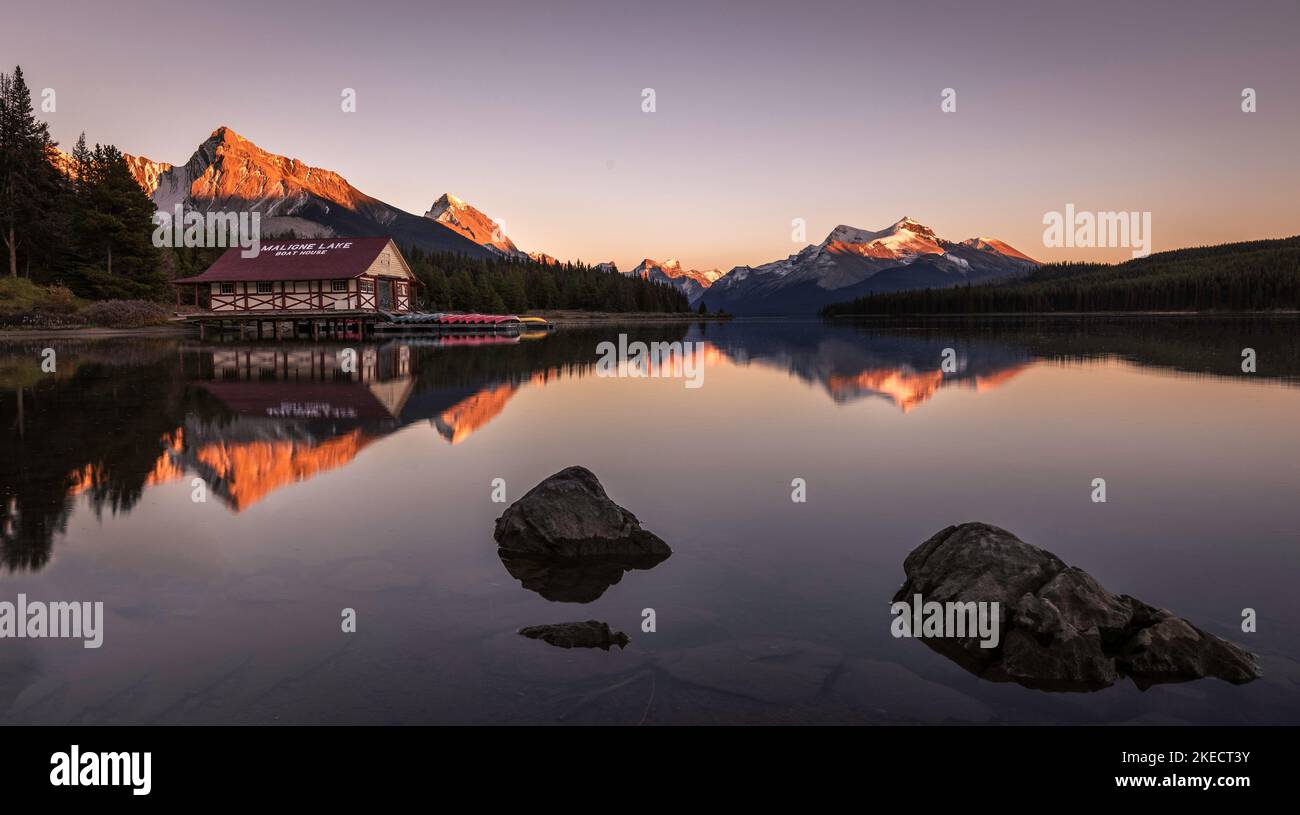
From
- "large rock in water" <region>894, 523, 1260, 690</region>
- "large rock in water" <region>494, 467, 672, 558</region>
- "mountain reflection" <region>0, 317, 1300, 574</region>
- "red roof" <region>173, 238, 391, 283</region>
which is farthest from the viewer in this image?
"red roof" <region>173, 238, 391, 283</region>

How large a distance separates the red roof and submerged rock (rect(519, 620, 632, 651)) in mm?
75765

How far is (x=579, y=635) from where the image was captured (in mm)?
8320

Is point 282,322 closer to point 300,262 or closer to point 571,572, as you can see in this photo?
point 300,262

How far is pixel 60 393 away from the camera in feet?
93.5

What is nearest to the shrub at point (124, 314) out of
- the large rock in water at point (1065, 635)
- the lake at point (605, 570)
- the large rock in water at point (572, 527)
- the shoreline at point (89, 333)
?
the shoreline at point (89, 333)

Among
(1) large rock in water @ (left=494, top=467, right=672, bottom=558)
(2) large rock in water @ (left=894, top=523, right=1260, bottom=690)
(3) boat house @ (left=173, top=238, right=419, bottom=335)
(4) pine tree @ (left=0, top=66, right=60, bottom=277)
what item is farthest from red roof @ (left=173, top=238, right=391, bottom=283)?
(2) large rock in water @ (left=894, top=523, right=1260, bottom=690)

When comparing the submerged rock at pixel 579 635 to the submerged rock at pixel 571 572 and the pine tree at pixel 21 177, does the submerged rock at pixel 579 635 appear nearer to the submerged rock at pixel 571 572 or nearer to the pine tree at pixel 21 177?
the submerged rock at pixel 571 572

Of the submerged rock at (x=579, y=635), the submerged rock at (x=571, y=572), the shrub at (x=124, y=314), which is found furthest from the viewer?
the shrub at (x=124, y=314)

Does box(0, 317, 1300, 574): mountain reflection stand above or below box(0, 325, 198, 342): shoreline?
below

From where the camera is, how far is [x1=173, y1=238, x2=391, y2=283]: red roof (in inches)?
3091

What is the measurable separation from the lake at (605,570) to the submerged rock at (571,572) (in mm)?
81

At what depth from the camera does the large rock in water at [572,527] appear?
37.0ft

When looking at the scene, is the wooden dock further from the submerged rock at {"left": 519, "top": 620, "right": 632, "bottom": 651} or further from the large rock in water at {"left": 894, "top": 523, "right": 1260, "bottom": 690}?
the large rock in water at {"left": 894, "top": 523, "right": 1260, "bottom": 690}

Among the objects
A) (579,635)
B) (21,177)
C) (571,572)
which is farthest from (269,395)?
(21,177)
